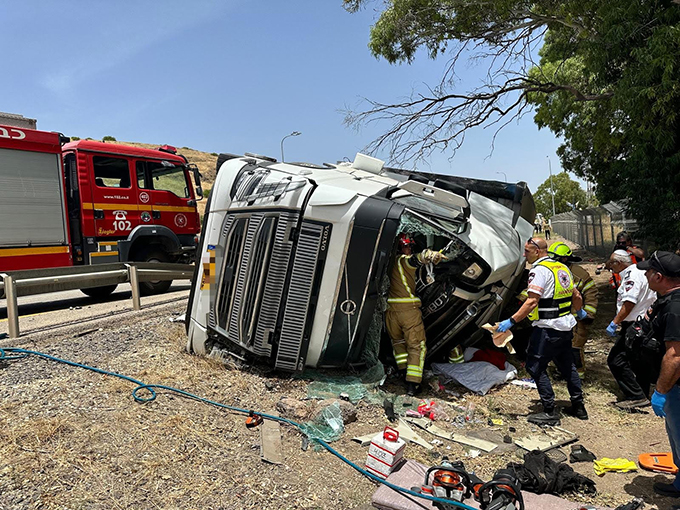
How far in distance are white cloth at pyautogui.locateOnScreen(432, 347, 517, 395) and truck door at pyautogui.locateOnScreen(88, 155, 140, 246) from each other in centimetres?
611

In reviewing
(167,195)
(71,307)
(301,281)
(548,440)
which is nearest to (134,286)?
(71,307)

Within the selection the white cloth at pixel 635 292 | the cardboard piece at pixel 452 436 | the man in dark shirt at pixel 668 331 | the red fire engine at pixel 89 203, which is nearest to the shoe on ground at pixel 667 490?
the man in dark shirt at pixel 668 331

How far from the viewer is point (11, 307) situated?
212 inches

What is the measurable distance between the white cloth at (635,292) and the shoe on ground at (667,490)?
1705 millimetres

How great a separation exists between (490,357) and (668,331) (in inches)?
106

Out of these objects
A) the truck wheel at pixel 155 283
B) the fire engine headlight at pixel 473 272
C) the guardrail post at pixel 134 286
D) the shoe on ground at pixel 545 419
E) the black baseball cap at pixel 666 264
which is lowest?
the truck wheel at pixel 155 283

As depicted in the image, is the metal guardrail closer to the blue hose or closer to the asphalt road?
the asphalt road

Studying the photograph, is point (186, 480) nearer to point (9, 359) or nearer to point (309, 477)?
point (309, 477)

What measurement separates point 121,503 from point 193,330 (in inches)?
96.3

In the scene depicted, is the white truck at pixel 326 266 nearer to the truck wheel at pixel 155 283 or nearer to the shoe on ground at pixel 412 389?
the shoe on ground at pixel 412 389

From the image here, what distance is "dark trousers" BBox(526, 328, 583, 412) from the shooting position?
4.07 metres

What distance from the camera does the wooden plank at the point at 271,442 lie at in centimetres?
315

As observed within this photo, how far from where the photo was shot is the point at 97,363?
4.48m

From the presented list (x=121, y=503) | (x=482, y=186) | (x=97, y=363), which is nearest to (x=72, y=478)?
(x=121, y=503)
